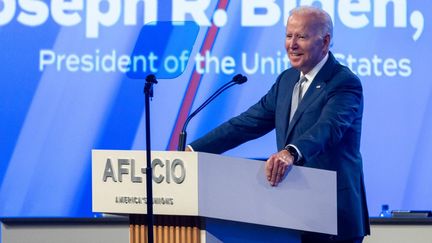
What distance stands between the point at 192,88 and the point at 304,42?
2317mm

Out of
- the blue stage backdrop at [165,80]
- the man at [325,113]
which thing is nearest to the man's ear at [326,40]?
the man at [325,113]

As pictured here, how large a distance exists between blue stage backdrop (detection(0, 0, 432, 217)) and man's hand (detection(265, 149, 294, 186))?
104 inches

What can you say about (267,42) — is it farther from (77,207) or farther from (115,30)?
(77,207)

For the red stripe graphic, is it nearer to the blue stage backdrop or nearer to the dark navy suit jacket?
the blue stage backdrop

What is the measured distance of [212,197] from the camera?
3.06 meters

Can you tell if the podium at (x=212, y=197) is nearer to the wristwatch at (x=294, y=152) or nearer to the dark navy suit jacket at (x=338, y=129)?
the wristwatch at (x=294, y=152)

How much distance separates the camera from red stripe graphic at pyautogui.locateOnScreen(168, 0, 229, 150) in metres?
5.83

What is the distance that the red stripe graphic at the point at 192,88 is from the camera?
5832 mm

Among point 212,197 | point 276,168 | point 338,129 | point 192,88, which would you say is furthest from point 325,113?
point 192,88

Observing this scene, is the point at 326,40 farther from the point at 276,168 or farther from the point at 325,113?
the point at 276,168

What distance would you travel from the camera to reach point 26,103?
5926 millimetres

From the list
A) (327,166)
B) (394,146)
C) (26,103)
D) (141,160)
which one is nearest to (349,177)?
(327,166)

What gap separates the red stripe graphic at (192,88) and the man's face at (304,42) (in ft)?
7.37

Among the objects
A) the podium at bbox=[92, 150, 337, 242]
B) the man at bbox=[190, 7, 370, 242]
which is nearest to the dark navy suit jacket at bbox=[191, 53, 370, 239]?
the man at bbox=[190, 7, 370, 242]
